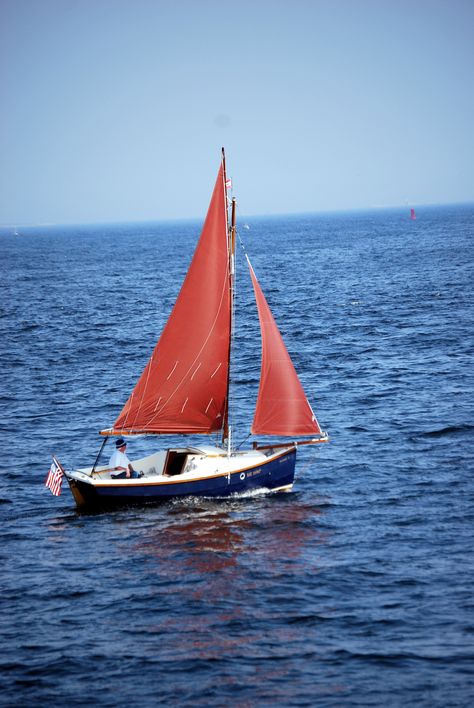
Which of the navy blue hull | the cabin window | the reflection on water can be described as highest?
the cabin window

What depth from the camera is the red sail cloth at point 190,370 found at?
3241 cm

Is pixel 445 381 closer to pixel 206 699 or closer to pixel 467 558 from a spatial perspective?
pixel 467 558

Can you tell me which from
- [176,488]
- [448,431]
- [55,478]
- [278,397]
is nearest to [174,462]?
[176,488]

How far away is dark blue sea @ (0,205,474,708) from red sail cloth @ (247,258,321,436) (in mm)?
2587

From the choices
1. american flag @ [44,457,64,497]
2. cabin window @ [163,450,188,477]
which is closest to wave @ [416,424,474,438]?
cabin window @ [163,450,188,477]

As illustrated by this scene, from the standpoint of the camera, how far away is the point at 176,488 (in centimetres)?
3064

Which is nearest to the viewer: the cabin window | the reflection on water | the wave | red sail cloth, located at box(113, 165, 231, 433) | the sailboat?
the reflection on water

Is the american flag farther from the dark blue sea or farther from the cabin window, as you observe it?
the cabin window

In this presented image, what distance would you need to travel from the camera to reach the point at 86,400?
151 ft

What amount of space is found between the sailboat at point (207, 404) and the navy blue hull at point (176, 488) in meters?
0.03

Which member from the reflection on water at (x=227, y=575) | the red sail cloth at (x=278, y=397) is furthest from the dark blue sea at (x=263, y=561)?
the red sail cloth at (x=278, y=397)

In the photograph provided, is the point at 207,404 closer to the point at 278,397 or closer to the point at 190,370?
the point at 190,370

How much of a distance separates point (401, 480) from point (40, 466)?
47.1 feet

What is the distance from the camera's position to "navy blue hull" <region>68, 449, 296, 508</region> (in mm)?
30359
